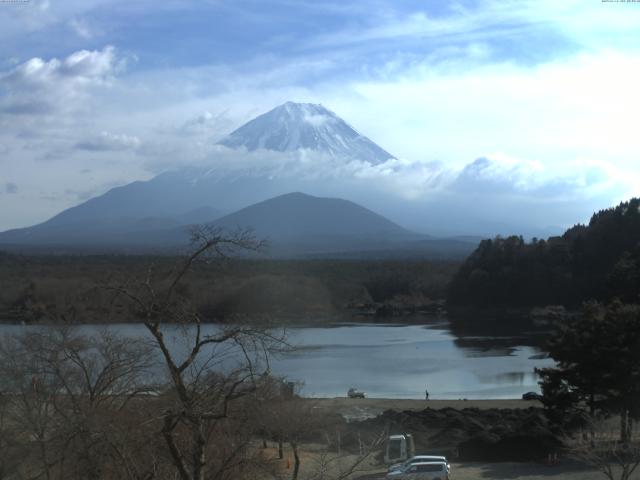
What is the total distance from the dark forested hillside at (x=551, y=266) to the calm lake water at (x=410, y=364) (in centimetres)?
1077

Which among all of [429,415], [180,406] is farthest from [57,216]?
[180,406]

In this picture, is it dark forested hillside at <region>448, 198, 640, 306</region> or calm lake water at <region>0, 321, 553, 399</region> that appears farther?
dark forested hillside at <region>448, 198, 640, 306</region>

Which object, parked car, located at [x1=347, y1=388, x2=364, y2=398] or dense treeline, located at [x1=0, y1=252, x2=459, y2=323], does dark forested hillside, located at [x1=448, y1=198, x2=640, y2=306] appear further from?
parked car, located at [x1=347, y1=388, x2=364, y2=398]

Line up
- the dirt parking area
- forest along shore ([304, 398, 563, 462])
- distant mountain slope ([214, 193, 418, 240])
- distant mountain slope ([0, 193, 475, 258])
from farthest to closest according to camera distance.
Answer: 1. distant mountain slope ([214, 193, 418, 240])
2. distant mountain slope ([0, 193, 475, 258])
3. forest along shore ([304, 398, 563, 462])
4. the dirt parking area

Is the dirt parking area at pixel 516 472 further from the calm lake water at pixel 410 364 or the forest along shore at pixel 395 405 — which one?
the calm lake water at pixel 410 364

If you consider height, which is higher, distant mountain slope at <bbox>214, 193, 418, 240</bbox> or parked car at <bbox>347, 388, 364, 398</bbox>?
distant mountain slope at <bbox>214, 193, 418, 240</bbox>

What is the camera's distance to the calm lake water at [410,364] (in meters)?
23.4

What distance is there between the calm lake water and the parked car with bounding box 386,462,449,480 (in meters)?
Answer: 6.75

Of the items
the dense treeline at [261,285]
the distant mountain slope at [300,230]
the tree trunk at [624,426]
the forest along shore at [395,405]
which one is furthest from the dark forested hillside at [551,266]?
the distant mountain slope at [300,230]

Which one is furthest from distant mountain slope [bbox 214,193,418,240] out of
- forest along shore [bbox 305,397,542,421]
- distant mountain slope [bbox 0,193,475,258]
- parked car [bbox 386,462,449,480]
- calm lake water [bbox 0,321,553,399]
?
parked car [bbox 386,462,449,480]

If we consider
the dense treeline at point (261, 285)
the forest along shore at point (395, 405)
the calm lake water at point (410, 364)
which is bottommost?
the calm lake water at point (410, 364)

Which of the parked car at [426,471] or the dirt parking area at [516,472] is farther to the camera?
the dirt parking area at [516,472]

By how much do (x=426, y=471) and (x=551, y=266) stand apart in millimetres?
38478

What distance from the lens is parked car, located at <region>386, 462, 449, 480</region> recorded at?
11766mm
